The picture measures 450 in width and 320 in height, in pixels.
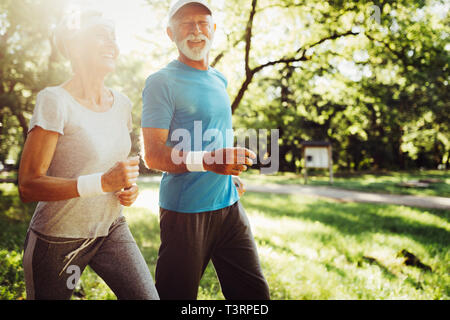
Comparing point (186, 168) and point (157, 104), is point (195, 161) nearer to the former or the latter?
point (186, 168)

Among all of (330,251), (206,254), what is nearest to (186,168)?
(206,254)

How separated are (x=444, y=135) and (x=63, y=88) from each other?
1222 inches

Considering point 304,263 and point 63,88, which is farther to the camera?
point 304,263

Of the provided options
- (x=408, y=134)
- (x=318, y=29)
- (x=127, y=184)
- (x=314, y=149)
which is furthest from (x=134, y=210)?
(x=408, y=134)

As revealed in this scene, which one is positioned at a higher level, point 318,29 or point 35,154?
point 318,29

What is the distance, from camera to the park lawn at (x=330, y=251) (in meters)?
3.96

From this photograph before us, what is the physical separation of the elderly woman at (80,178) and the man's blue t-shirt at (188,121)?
0.77 feet

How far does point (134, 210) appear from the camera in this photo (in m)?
9.09

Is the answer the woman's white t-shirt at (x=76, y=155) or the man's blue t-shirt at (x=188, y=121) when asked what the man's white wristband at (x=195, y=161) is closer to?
the man's blue t-shirt at (x=188, y=121)

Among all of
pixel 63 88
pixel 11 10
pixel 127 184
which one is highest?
pixel 11 10

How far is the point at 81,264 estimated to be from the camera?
1623 millimetres
